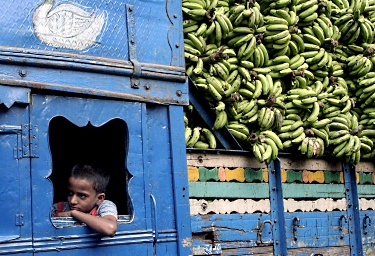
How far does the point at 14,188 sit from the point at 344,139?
124 inches

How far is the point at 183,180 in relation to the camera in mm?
4676

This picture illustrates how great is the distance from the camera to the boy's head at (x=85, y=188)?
14.2 feet

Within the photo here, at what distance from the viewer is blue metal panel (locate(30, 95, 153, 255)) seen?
4.02 meters

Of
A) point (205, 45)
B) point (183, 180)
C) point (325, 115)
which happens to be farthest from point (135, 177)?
point (325, 115)

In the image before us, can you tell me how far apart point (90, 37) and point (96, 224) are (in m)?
1.16

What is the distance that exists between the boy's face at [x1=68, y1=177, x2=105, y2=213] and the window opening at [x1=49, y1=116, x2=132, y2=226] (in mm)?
486

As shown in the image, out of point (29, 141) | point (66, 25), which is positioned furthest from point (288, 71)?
point (29, 141)

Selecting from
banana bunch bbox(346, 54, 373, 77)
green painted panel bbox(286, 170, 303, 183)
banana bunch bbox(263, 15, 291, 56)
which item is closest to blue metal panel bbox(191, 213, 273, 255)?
green painted panel bbox(286, 170, 303, 183)

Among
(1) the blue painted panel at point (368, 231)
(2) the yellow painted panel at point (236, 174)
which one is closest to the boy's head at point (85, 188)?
(2) the yellow painted panel at point (236, 174)

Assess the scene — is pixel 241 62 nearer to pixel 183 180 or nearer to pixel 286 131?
pixel 286 131

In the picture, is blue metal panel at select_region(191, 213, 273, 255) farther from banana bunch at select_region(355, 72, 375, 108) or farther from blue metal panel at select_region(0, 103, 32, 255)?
banana bunch at select_region(355, 72, 375, 108)

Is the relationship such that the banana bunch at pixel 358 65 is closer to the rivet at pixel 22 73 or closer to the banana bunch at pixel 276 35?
the banana bunch at pixel 276 35

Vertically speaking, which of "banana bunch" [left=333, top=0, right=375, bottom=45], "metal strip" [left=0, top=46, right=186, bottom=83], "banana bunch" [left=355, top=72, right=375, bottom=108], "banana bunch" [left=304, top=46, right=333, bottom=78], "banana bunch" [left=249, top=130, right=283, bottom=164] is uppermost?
"banana bunch" [left=333, top=0, right=375, bottom=45]

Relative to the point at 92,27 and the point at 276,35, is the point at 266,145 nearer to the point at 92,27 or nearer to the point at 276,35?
the point at 276,35
